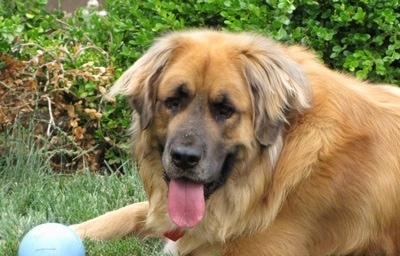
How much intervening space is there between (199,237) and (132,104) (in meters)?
0.78

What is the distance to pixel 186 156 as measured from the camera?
4191 millimetres

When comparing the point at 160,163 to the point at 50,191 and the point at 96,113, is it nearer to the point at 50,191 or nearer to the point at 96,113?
the point at 50,191

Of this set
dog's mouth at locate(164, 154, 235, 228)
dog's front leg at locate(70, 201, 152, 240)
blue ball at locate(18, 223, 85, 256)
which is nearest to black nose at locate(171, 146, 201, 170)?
dog's mouth at locate(164, 154, 235, 228)

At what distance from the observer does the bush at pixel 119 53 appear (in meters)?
6.38

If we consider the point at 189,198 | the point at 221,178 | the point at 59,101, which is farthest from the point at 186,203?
the point at 59,101

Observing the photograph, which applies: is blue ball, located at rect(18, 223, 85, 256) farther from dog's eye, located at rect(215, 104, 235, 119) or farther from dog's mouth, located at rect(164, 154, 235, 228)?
dog's eye, located at rect(215, 104, 235, 119)

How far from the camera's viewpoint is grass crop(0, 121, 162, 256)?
16.3 ft

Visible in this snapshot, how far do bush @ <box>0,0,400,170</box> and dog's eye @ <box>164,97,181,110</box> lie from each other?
2080mm

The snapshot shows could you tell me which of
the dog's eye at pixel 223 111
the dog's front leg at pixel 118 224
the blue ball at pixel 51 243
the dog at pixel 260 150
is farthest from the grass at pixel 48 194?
the dog's eye at pixel 223 111

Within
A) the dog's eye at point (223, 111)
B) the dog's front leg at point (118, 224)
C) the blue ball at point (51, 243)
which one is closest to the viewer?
the dog's eye at point (223, 111)

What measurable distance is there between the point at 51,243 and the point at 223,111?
1.10 metres

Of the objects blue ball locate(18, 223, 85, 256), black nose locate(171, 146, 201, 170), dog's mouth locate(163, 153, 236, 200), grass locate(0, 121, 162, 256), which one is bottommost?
grass locate(0, 121, 162, 256)

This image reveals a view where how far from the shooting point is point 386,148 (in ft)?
14.8

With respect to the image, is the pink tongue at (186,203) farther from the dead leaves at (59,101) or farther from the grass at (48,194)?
the dead leaves at (59,101)
